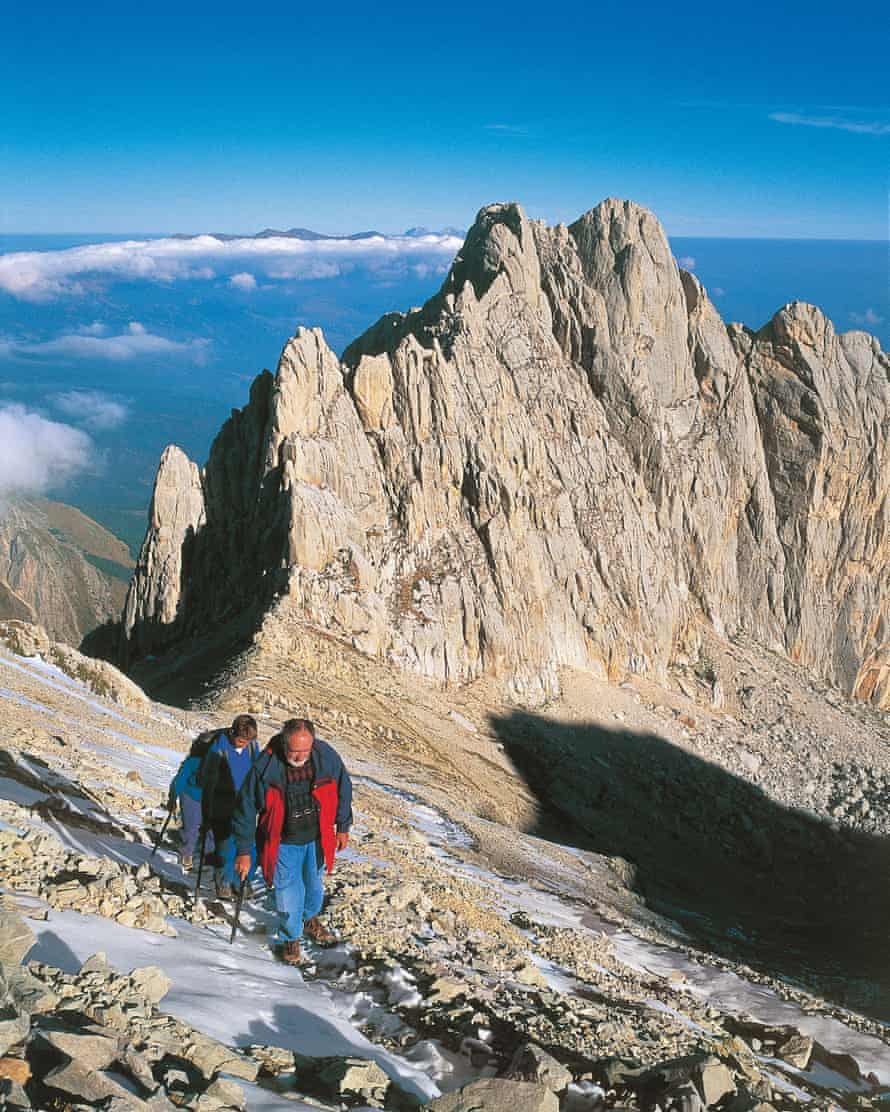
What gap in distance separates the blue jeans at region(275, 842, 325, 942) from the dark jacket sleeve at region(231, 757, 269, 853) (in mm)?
463

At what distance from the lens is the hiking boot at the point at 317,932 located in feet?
38.3

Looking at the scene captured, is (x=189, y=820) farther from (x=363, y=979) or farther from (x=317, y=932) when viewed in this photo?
(x=363, y=979)

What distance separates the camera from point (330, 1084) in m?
7.82

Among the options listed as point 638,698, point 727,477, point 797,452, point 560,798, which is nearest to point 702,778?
point 638,698

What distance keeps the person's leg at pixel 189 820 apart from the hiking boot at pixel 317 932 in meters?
2.31

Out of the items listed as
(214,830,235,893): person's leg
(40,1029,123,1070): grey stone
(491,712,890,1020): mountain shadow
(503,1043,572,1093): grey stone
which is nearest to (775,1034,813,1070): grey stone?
(503,1043,572,1093): grey stone

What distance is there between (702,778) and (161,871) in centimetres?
4112

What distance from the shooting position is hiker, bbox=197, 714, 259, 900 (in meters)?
12.5

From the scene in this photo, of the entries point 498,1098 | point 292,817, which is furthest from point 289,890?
point 498,1098

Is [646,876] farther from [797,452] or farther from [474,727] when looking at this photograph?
[797,452]

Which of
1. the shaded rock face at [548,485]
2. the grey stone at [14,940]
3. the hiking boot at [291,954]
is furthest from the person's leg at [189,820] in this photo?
the shaded rock face at [548,485]

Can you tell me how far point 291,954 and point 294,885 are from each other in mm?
818

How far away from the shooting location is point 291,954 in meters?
10.9

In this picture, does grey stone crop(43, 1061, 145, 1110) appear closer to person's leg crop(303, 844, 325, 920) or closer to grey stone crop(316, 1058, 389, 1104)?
grey stone crop(316, 1058, 389, 1104)
